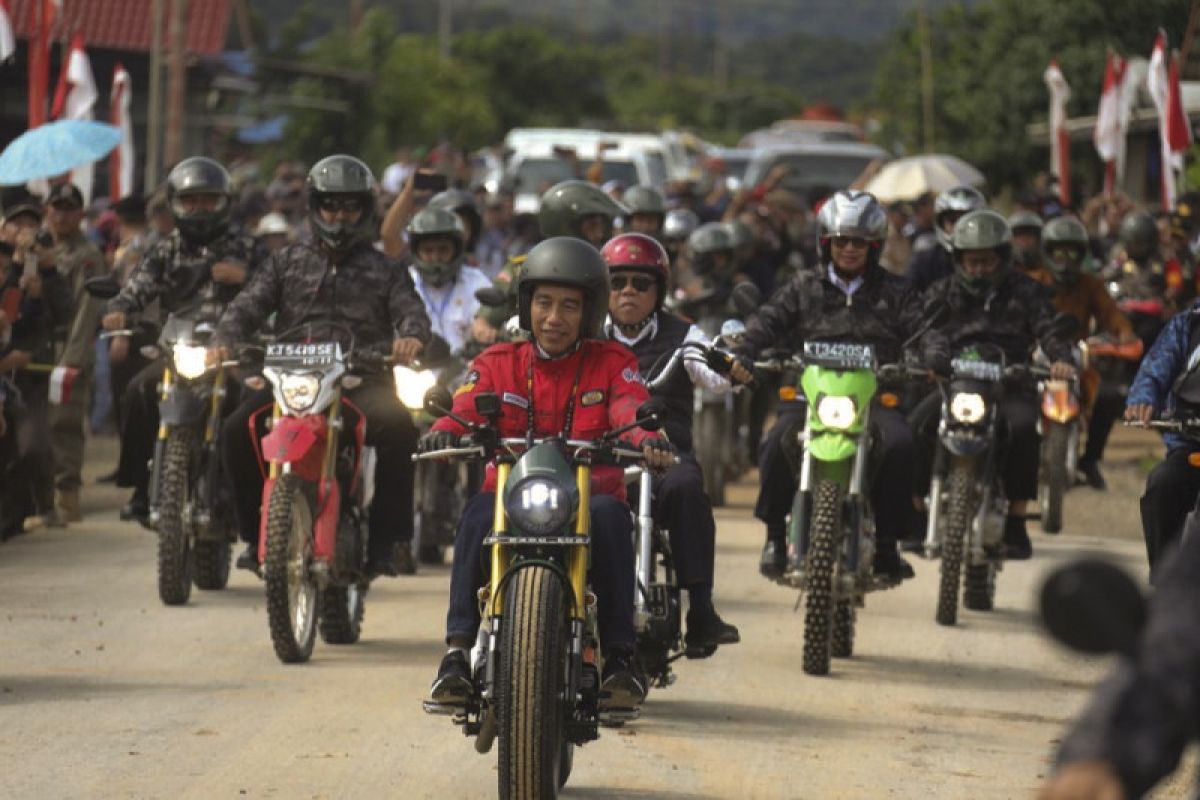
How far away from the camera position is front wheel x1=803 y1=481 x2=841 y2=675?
1091 cm

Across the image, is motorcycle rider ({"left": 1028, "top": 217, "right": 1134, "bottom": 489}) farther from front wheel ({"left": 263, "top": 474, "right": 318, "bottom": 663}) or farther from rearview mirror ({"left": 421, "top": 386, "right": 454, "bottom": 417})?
rearview mirror ({"left": 421, "top": 386, "right": 454, "bottom": 417})

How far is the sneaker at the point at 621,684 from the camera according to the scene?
304 inches

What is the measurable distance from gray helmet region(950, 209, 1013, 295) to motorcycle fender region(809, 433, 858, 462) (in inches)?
90.8

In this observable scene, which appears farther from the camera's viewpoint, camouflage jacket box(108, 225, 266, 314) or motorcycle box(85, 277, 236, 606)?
camouflage jacket box(108, 225, 266, 314)

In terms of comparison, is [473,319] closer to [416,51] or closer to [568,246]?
[568,246]

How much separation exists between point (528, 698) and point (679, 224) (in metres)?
15.2

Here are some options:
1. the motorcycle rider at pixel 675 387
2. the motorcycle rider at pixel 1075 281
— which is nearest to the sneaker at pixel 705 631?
the motorcycle rider at pixel 675 387

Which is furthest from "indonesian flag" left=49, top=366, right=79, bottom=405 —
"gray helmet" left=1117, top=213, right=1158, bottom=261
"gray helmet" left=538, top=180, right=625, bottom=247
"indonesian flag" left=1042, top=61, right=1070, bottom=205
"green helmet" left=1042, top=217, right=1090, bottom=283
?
"indonesian flag" left=1042, top=61, right=1070, bottom=205

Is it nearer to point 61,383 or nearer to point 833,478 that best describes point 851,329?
point 833,478

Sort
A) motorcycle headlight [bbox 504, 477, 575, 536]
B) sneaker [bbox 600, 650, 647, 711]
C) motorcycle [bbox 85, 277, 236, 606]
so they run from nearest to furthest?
motorcycle headlight [bbox 504, 477, 575, 536] → sneaker [bbox 600, 650, 647, 711] → motorcycle [bbox 85, 277, 236, 606]

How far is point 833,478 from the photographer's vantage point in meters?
11.2

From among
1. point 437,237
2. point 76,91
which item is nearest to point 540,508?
point 437,237

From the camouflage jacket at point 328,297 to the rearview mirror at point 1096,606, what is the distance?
Answer: 7.71 m

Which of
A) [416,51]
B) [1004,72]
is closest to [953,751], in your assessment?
[1004,72]
